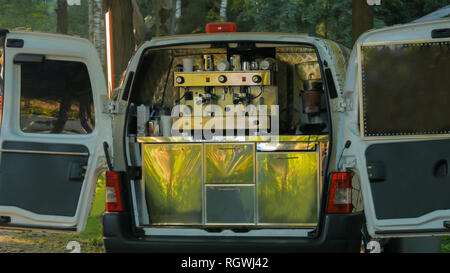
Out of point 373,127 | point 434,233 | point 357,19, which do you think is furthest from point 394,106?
point 357,19

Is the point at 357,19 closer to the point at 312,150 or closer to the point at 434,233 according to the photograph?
the point at 312,150

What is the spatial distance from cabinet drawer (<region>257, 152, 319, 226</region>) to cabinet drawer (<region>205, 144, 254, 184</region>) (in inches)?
4.8

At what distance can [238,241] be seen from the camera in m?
5.04

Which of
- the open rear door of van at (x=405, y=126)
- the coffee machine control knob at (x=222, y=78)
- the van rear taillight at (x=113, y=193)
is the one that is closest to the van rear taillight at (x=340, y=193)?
the open rear door of van at (x=405, y=126)

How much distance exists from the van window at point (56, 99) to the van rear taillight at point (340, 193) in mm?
1855

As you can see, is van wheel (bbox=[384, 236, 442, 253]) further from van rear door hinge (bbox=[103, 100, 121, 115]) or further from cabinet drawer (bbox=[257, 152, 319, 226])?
van rear door hinge (bbox=[103, 100, 121, 115])

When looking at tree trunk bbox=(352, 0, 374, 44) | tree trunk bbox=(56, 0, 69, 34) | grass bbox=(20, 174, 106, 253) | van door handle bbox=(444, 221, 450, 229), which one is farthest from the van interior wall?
tree trunk bbox=(56, 0, 69, 34)

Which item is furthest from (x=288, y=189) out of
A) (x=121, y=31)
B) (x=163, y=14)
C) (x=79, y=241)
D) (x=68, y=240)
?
(x=163, y=14)

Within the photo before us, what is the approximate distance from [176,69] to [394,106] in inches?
118

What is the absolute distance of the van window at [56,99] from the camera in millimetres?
5102

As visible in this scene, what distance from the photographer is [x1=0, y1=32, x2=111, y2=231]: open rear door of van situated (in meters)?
5.06
